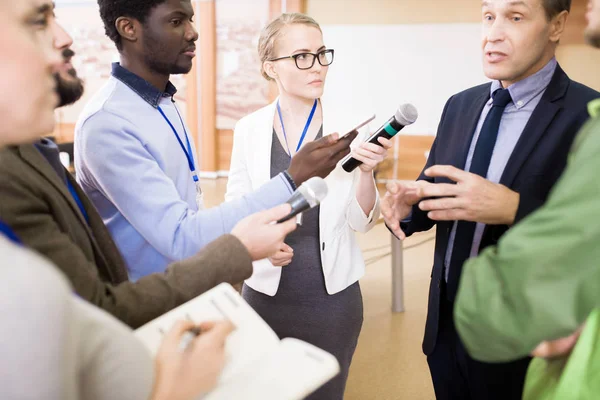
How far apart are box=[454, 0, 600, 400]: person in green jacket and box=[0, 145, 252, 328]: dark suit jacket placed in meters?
0.53

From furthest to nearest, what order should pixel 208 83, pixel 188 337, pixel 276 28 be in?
pixel 208 83 → pixel 276 28 → pixel 188 337

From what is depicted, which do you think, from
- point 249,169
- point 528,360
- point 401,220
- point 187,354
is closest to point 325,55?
point 249,169

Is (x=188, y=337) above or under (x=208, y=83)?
above

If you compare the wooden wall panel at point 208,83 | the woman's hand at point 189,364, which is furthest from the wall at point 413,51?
the woman's hand at point 189,364

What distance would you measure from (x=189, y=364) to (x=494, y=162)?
1.14 m

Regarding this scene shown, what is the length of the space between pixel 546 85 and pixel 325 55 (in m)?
0.86

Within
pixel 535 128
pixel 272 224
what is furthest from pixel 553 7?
pixel 272 224

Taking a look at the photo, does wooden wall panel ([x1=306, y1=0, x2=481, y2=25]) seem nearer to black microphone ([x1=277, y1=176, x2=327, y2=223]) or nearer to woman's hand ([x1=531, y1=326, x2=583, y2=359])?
black microphone ([x1=277, y1=176, x2=327, y2=223])

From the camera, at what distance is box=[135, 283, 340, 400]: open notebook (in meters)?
0.73

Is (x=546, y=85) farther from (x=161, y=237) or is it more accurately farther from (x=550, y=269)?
(x=161, y=237)

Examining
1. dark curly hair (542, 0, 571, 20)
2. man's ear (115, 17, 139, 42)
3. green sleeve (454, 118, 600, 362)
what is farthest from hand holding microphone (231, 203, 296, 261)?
dark curly hair (542, 0, 571, 20)

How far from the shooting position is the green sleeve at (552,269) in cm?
67

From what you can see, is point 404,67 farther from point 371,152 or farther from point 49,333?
point 49,333

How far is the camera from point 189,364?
73cm
